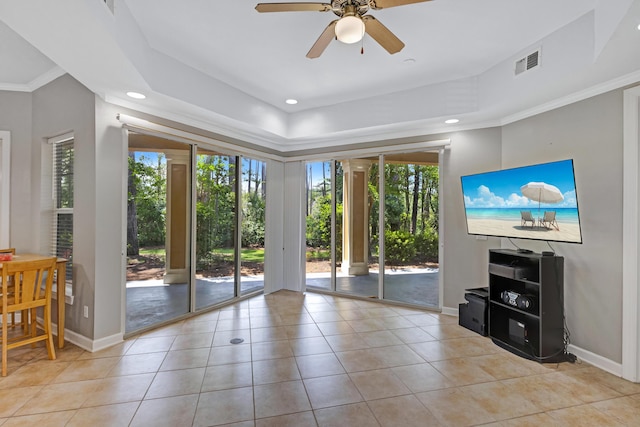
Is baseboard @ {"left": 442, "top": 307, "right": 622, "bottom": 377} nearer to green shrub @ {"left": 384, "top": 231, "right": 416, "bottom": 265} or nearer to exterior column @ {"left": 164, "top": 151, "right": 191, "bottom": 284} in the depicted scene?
green shrub @ {"left": 384, "top": 231, "right": 416, "bottom": 265}

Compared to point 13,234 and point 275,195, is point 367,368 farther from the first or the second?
point 13,234

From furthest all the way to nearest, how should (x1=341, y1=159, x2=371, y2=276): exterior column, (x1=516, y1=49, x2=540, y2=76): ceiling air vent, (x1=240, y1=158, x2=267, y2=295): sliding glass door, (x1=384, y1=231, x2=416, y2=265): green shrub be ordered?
1. (x1=341, y1=159, x2=371, y2=276): exterior column
2. (x1=240, y1=158, x2=267, y2=295): sliding glass door
3. (x1=384, y1=231, x2=416, y2=265): green shrub
4. (x1=516, y1=49, x2=540, y2=76): ceiling air vent

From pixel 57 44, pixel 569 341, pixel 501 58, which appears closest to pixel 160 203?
pixel 57 44

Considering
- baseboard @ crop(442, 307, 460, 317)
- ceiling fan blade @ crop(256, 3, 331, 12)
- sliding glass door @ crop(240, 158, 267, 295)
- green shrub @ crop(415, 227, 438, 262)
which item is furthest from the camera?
sliding glass door @ crop(240, 158, 267, 295)

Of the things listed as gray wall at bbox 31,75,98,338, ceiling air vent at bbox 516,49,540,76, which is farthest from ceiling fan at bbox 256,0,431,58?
gray wall at bbox 31,75,98,338

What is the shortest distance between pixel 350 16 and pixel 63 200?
3609mm

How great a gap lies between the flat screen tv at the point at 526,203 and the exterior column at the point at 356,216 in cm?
166

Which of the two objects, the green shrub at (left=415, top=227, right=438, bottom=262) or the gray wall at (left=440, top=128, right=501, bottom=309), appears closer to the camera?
the gray wall at (left=440, top=128, right=501, bottom=309)

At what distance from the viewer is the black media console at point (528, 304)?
119 inches

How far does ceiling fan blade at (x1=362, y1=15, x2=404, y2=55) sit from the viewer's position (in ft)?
7.20

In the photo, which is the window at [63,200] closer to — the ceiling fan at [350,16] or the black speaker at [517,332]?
the ceiling fan at [350,16]

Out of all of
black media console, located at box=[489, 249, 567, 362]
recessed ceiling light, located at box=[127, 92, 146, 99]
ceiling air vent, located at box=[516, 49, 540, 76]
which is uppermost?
ceiling air vent, located at box=[516, 49, 540, 76]

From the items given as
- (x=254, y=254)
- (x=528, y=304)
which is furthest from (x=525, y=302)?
(x=254, y=254)

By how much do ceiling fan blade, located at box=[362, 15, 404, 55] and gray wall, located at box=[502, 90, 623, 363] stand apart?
201 cm
